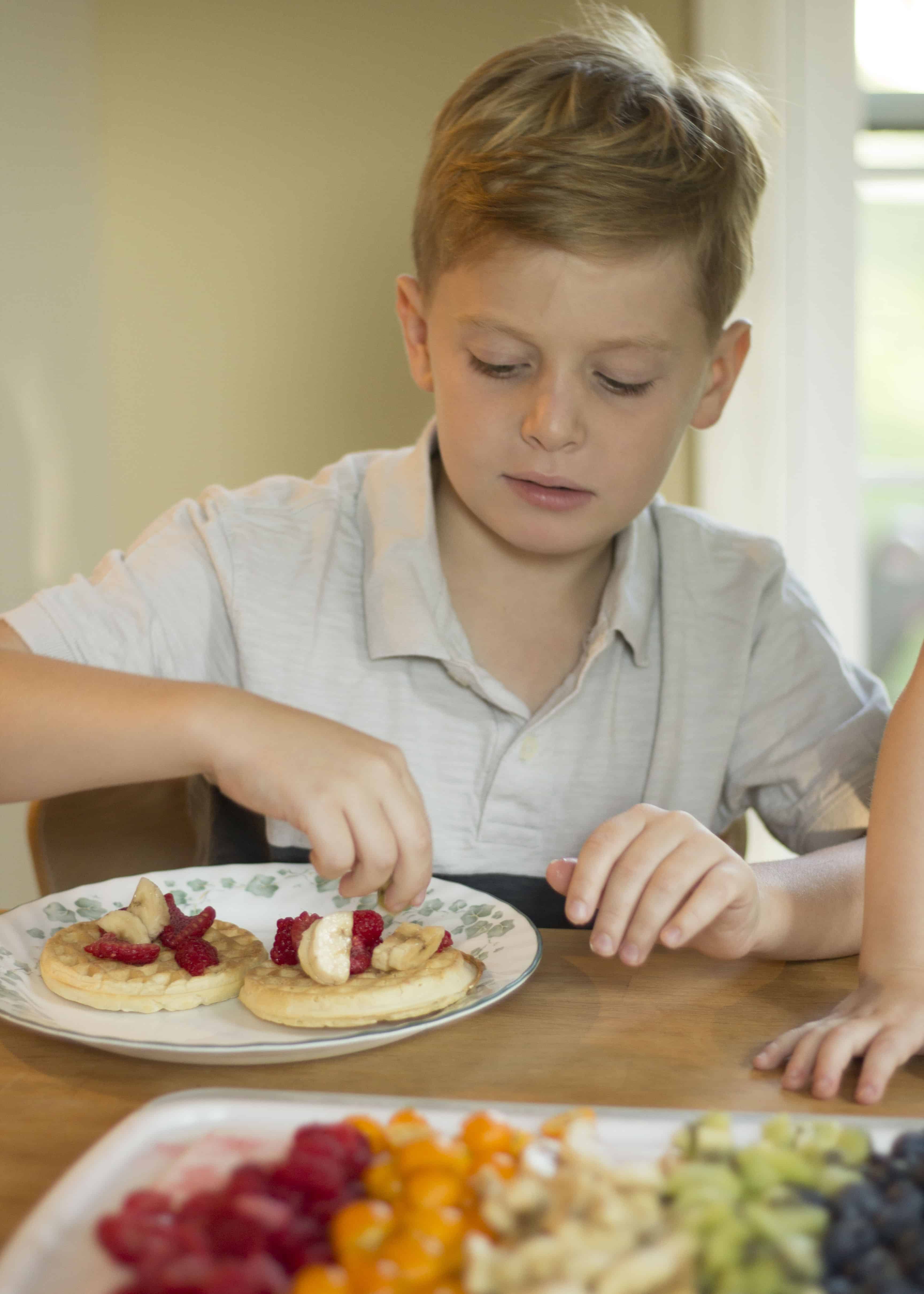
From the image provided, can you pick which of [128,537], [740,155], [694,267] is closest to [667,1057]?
[694,267]

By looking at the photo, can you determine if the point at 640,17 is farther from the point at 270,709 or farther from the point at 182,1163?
the point at 182,1163

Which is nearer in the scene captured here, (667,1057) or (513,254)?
(667,1057)

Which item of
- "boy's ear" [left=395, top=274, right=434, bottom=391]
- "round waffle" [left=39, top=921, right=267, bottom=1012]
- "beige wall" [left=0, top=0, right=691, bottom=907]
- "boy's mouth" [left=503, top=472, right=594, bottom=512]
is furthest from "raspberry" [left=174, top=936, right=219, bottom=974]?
"beige wall" [left=0, top=0, right=691, bottom=907]

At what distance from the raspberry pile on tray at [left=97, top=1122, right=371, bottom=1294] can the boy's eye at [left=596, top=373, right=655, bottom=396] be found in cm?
77

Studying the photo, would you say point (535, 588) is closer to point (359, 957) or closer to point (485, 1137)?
point (359, 957)

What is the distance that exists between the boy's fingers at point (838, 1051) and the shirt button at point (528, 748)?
55 cm

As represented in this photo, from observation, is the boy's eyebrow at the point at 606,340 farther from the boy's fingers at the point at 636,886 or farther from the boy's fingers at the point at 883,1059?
the boy's fingers at the point at 883,1059

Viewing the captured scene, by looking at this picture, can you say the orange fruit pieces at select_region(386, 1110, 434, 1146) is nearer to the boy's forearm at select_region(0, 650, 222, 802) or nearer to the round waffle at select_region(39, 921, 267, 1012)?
the round waffle at select_region(39, 921, 267, 1012)

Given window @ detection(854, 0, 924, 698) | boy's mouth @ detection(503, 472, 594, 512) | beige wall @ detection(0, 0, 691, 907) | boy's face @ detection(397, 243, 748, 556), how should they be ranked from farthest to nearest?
1. window @ detection(854, 0, 924, 698)
2. beige wall @ detection(0, 0, 691, 907)
3. boy's mouth @ detection(503, 472, 594, 512)
4. boy's face @ detection(397, 243, 748, 556)

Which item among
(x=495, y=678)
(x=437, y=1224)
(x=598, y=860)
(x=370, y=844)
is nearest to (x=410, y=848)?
(x=370, y=844)

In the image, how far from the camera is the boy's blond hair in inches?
41.5

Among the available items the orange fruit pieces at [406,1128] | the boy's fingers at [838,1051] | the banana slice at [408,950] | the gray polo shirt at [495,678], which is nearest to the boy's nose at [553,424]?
the gray polo shirt at [495,678]

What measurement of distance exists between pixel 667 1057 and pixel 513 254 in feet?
2.33

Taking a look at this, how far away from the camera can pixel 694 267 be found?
3.65ft
